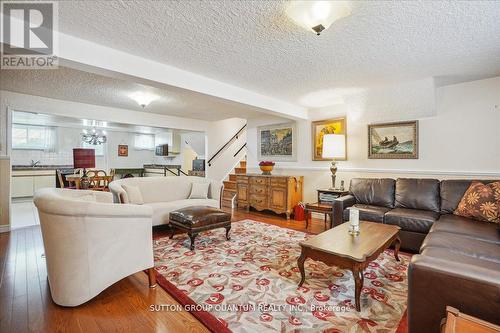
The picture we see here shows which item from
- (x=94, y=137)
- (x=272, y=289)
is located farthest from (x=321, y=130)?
(x=94, y=137)

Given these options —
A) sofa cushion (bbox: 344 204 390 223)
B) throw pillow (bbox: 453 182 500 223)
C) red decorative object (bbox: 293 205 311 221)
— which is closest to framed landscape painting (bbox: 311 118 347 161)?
red decorative object (bbox: 293 205 311 221)

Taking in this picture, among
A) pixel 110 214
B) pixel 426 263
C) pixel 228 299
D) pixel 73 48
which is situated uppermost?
pixel 73 48

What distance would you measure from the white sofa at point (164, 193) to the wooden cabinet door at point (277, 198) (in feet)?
4.06

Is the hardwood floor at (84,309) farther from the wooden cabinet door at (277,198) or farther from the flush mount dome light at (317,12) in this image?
the wooden cabinet door at (277,198)

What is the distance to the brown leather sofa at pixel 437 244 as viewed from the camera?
111 cm

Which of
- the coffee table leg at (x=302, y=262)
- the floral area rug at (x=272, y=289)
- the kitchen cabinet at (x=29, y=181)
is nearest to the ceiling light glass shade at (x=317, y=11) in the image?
the coffee table leg at (x=302, y=262)

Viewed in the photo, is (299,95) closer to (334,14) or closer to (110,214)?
(334,14)

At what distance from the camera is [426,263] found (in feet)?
4.07

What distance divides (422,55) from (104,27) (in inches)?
127

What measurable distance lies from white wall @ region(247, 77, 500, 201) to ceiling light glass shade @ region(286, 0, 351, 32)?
2.55m

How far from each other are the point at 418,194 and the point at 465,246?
164cm

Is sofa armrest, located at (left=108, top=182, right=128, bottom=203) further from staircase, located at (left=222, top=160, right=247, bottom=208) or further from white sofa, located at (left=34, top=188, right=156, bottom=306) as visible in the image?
staircase, located at (left=222, top=160, right=247, bottom=208)

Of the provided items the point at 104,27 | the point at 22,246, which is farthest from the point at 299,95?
the point at 22,246

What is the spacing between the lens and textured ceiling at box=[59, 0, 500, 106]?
1.81 meters
